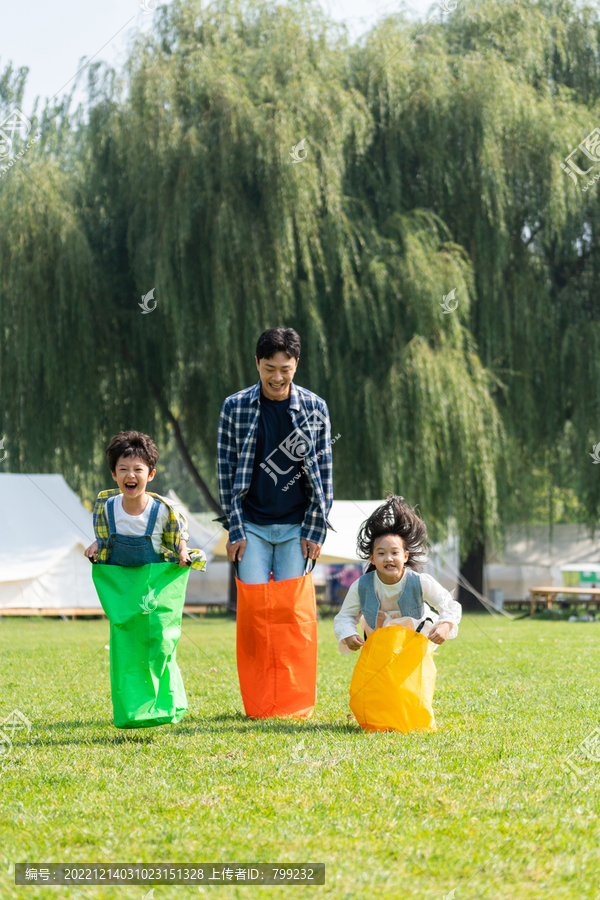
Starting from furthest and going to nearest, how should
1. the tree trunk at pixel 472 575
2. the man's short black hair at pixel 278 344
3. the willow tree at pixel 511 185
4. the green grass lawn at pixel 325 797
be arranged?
the tree trunk at pixel 472 575
the willow tree at pixel 511 185
the man's short black hair at pixel 278 344
the green grass lawn at pixel 325 797

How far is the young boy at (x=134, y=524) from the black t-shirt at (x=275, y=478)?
47 centimetres

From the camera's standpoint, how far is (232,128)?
1278 centimetres

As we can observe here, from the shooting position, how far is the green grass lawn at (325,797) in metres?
2.19

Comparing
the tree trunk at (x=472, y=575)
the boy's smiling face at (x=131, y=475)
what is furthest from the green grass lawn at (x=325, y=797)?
the tree trunk at (x=472, y=575)

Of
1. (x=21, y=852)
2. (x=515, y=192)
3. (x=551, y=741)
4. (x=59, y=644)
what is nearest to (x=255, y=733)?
(x=551, y=741)

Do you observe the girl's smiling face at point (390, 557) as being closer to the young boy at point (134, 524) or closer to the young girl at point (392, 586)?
the young girl at point (392, 586)

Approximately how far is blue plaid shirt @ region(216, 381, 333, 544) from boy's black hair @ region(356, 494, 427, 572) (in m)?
0.23

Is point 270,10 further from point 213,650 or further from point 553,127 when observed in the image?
point 213,650

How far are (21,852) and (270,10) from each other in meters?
14.5

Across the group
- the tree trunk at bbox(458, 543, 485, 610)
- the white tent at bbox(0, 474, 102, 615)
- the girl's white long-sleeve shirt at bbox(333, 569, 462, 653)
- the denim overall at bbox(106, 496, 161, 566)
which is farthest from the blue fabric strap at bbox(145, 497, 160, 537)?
the tree trunk at bbox(458, 543, 485, 610)

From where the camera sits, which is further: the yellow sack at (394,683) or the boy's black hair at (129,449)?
the boy's black hair at (129,449)

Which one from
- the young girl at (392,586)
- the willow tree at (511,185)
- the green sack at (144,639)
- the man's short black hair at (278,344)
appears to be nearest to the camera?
the green sack at (144,639)

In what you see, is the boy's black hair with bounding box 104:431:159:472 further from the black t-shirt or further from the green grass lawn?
the green grass lawn

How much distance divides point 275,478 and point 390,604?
86cm
